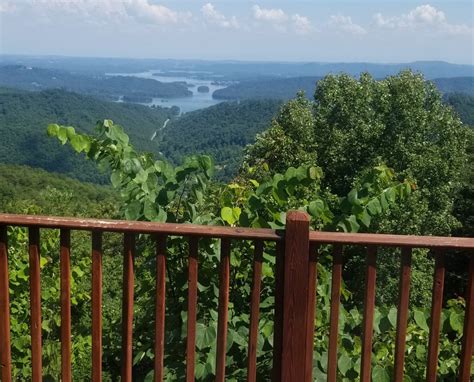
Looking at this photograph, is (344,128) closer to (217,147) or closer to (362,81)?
(362,81)

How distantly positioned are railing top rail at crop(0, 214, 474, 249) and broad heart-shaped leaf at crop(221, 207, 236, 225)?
1.90 feet

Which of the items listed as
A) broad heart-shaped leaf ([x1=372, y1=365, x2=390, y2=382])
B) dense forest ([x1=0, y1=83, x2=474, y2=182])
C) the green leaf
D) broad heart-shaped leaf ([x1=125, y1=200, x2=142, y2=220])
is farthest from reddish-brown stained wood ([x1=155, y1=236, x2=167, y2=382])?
dense forest ([x1=0, y1=83, x2=474, y2=182])

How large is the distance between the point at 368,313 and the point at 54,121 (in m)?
74.3

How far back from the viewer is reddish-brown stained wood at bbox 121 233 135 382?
199 cm

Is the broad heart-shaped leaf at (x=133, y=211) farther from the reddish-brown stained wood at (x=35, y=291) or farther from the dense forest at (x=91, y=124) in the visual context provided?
the dense forest at (x=91, y=124)

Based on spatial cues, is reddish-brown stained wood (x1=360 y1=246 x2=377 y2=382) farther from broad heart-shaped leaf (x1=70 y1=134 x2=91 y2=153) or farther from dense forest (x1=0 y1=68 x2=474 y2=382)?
broad heart-shaped leaf (x1=70 y1=134 x2=91 y2=153)

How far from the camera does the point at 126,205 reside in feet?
8.12

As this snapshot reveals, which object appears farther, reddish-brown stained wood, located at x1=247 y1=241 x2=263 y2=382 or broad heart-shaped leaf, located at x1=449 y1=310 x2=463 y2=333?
broad heart-shaped leaf, located at x1=449 y1=310 x2=463 y2=333

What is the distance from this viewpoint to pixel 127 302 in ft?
6.59

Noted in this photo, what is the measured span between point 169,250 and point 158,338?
2.36ft

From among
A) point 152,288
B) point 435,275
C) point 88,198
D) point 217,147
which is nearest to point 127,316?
point 152,288

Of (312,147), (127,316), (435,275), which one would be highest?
(435,275)

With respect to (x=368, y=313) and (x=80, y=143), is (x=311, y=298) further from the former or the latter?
(x=80, y=143)

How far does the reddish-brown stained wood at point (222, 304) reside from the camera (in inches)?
76.3
